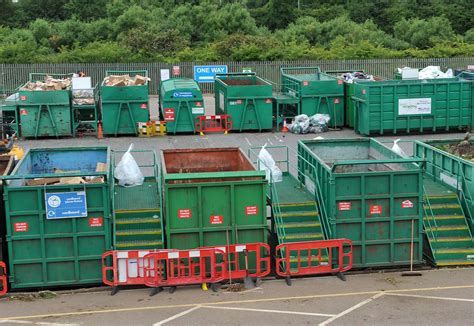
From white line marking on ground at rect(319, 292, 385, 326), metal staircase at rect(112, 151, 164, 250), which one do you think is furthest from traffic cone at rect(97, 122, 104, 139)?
white line marking on ground at rect(319, 292, 385, 326)

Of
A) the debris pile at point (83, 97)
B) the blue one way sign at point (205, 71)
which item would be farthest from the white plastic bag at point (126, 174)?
the blue one way sign at point (205, 71)

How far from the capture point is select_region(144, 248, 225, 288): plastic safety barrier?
12.7 meters

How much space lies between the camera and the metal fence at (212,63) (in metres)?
41.4

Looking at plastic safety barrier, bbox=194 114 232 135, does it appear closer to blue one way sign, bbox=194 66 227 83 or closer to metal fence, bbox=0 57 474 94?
metal fence, bbox=0 57 474 94

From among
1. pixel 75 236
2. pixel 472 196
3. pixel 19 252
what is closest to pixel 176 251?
pixel 75 236

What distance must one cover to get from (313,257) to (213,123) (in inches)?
668

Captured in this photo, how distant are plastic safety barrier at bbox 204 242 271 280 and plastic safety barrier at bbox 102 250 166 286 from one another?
1.34 meters

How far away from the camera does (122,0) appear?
6975cm

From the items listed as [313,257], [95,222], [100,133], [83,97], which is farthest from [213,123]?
[95,222]

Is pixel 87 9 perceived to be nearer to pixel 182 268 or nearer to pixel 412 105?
pixel 412 105

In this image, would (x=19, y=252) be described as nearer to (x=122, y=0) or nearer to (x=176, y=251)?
(x=176, y=251)

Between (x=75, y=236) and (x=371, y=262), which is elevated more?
(x=75, y=236)

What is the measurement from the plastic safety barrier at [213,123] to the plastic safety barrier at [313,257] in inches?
640

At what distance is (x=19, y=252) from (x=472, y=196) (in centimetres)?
851
